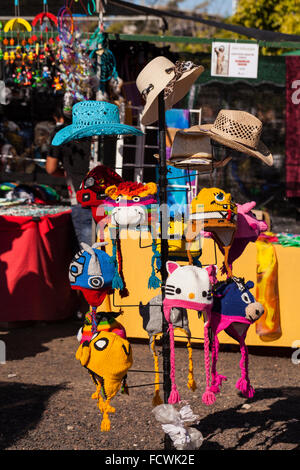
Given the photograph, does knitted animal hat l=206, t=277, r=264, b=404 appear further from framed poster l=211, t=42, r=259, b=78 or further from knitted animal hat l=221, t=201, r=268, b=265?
framed poster l=211, t=42, r=259, b=78

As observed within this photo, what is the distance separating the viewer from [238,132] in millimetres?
3371

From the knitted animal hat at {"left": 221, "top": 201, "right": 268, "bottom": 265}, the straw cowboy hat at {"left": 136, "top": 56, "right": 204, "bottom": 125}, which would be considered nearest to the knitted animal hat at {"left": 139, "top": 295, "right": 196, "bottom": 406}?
the knitted animal hat at {"left": 221, "top": 201, "right": 268, "bottom": 265}

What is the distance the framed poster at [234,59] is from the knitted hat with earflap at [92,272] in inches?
192

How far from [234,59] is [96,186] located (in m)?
4.63

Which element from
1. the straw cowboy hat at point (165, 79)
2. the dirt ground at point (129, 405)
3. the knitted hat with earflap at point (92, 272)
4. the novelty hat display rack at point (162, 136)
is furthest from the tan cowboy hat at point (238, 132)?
the dirt ground at point (129, 405)

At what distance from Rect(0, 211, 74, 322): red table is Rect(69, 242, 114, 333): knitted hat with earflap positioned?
3.20m

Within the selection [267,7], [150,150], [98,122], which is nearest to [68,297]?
[150,150]

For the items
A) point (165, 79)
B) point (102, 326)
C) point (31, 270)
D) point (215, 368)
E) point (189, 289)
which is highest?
point (165, 79)

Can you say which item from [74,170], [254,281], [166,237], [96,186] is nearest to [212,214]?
[166,237]

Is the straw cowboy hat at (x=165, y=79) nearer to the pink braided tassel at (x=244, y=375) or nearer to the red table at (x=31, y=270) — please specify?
the pink braided tassel at (x=244, y=375)

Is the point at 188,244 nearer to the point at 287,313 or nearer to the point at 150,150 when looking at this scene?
the point at 287,313

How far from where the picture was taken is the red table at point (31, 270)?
6.47m

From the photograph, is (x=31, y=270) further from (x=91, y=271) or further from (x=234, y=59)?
(x=234, y=59)

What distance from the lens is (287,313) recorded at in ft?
18.8
